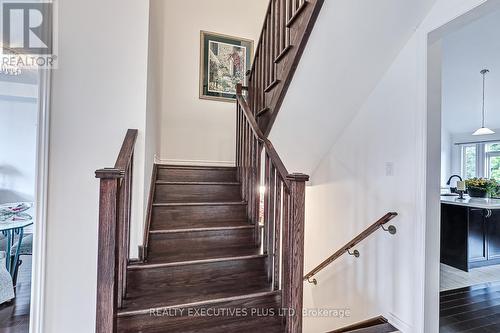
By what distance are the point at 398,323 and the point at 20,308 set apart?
308 centimetres

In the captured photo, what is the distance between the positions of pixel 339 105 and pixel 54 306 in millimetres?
2789

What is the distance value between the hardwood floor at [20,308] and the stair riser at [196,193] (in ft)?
3.70

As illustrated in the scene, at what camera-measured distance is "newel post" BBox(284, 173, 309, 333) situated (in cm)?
175

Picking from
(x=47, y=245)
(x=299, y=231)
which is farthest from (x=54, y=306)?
(x=299, y=231)

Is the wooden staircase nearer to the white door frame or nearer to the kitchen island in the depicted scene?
the white door frame

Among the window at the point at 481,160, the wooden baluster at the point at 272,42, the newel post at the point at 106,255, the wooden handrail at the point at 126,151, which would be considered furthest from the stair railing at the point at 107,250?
the window at the point at 481,160

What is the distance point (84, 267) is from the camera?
1.85m

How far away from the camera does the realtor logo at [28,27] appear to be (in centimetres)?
180

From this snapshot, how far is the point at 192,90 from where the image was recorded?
3.96 meters

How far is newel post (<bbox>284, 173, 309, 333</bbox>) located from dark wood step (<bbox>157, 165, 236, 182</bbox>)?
1.39 meters

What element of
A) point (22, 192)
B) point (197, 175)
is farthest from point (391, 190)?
point (22, 192)

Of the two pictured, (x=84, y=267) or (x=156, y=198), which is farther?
(x=156, y=198)

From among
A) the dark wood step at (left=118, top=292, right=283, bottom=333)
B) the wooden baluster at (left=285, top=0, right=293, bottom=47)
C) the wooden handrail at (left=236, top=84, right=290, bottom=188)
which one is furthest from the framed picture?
the dark wood step at (left=118, top=292, right=283, bottom=333)

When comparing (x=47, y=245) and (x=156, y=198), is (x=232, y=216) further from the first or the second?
(x=47, y=245)
